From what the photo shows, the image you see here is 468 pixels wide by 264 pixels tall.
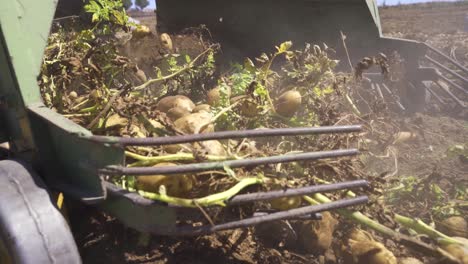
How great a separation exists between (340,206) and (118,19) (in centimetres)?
190

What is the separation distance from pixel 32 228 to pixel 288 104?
182 cm

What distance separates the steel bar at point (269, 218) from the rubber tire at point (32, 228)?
0.48m

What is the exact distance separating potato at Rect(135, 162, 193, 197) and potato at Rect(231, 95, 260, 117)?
0.80 m

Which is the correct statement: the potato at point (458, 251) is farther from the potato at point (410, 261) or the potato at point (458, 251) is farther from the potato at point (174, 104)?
the potato at point (174, 104)

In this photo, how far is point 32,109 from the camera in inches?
84.7

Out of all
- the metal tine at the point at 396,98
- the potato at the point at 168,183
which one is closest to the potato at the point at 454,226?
the potato at the point at 168,183

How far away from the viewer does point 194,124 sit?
257cm

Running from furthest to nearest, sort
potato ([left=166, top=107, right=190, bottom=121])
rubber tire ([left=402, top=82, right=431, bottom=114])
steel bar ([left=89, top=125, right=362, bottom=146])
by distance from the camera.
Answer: rubber tire ([left=402, top=82, right=431, bottom=114]) → potato ([left=166, top=107, right=190, bottom=121]) → steel bar ([left=89, top=125, right=362, bottom=146])

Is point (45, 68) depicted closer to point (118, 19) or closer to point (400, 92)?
point (118, 19)

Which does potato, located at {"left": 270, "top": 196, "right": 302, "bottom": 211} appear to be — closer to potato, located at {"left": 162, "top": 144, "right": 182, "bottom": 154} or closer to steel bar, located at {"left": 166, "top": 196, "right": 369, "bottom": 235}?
steel bar, located at {"left": 166, "top": 196, "right": 369, "bottom": 235}

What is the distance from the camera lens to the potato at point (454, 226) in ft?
9.68

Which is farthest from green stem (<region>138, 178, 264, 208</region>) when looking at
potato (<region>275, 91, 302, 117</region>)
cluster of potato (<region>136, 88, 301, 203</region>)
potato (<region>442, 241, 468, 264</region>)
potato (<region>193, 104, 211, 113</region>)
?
potato (<region>442, 241, 468, 264</region>)

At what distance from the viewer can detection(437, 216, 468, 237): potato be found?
2.95 m

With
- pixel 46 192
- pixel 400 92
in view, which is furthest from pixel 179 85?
pixel 400 92
